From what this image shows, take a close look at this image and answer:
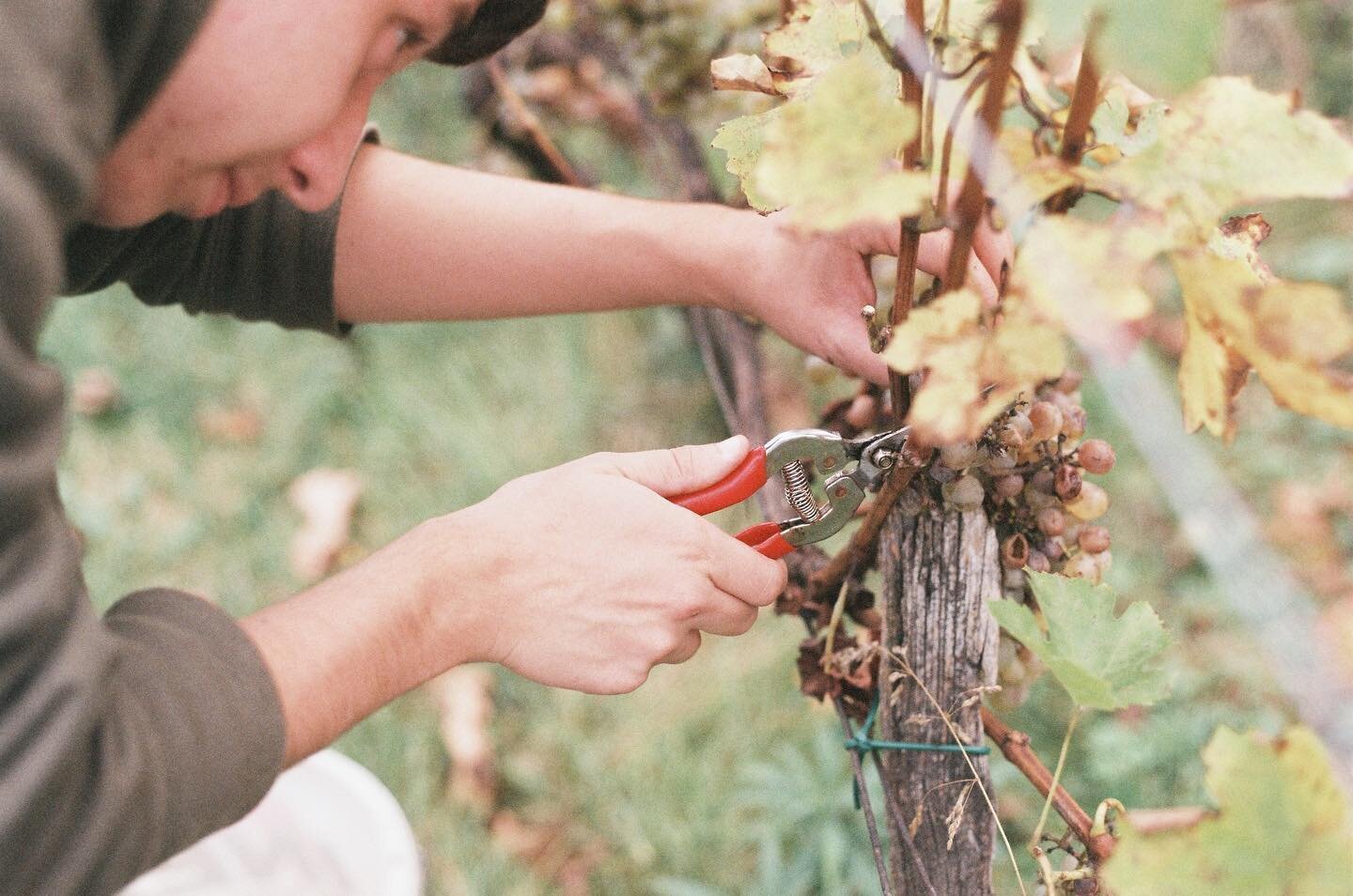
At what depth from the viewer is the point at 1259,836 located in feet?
1.87

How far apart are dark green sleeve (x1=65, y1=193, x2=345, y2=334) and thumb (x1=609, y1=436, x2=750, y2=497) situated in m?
0.54

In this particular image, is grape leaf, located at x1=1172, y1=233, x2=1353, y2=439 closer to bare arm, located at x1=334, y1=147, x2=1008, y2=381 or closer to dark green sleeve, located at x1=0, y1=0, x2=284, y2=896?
bare arm, located at x1=334, y1=147, x2=1008, y2=381

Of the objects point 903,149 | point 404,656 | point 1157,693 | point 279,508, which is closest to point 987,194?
point 903,149

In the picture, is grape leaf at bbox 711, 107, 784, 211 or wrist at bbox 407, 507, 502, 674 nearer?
grape leaf at bbox 711, 107, 784, 211

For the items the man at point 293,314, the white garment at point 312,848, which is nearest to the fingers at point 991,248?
the man at point 293,314

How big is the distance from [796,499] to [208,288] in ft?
2.61

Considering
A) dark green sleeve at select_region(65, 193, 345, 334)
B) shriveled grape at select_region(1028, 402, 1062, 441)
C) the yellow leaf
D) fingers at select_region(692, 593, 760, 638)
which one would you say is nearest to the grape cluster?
shriveled grape at select_region(1028, 402, 1062, 441)

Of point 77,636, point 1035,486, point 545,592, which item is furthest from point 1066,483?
point 77,636

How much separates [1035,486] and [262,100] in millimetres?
687

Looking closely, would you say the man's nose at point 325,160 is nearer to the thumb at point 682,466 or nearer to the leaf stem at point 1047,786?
the thumb at point 682,466

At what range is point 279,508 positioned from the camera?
250 centimetres

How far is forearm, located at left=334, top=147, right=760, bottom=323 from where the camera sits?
1.30 metres

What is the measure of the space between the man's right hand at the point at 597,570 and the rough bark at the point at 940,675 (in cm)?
15

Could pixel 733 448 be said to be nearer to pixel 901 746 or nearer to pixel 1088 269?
pixel 901 746
